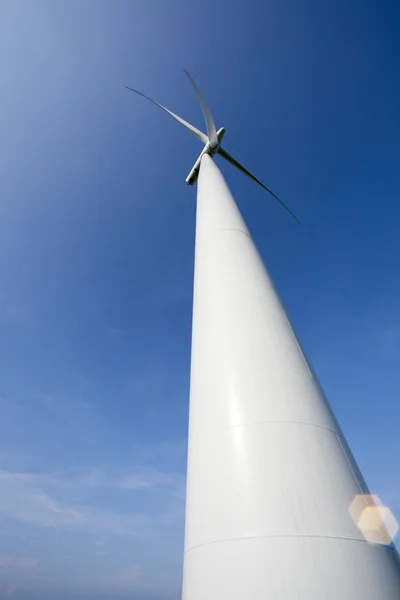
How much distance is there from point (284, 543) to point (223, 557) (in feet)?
2.58

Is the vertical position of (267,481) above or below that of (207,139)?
below

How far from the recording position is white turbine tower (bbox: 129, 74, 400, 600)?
3.87m

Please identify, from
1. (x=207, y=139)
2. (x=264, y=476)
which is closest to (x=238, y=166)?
(x=207, y=139)

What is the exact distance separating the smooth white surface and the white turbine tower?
0.01 meters

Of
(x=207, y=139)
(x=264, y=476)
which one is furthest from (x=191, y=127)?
(x=264, y=476)

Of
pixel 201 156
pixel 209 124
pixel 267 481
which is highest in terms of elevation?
pixel 209 124

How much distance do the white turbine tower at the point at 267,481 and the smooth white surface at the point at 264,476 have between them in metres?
0.01

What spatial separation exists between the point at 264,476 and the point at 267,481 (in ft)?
0.23

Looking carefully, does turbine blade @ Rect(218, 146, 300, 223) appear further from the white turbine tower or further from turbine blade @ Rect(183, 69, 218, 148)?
the white turbine tower

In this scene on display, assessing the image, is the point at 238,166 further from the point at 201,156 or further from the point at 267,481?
the point at 267,481

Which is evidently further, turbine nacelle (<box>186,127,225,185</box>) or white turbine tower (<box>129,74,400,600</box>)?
turbine nacelle (<box>186,127,225,185</box>)

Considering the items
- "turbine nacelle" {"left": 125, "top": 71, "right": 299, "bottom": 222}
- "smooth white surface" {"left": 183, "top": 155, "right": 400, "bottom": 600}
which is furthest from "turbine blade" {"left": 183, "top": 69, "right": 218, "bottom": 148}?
"smooth white surface" {"left": 183, "top": 155, "right": 400, "bottom": 600}

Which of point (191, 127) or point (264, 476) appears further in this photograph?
point (191, 127)

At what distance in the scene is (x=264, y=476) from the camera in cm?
455
